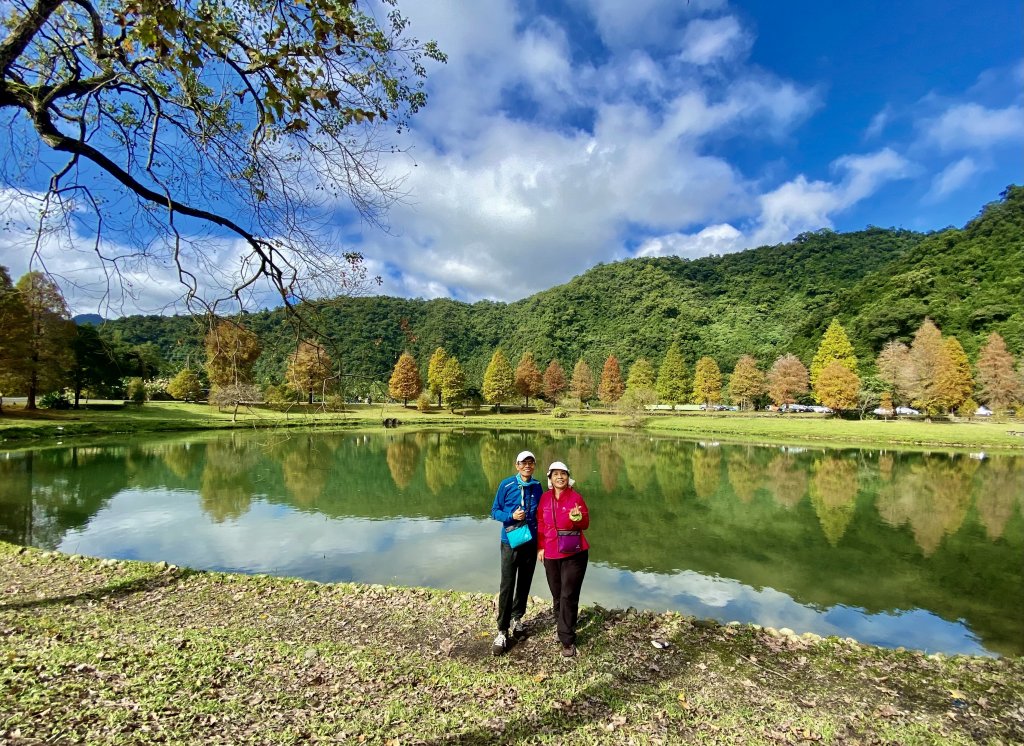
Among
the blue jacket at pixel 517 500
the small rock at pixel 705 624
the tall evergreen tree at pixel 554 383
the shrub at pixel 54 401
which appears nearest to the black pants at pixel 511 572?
the blue jacket at pixel 517 500

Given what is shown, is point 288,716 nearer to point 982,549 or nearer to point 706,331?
point 982,549

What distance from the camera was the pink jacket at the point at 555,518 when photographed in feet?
Result: 17.5

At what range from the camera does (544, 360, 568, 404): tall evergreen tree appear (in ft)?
245

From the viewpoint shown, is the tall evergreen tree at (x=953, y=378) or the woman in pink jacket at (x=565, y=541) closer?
the woman in pink jacket at (x=565, y=541)

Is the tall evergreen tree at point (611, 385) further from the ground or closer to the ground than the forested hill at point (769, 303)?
closer to the ground

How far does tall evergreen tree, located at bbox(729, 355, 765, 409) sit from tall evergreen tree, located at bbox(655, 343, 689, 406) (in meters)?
6.90

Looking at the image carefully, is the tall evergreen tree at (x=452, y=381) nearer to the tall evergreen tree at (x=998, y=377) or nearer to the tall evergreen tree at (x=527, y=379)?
the tall evergreen tree at (x=527, y=379)

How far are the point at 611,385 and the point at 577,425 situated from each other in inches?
730

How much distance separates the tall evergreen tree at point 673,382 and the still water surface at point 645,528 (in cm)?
4365

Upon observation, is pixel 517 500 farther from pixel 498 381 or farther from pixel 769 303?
pixel 769 303

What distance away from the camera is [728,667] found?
5262 millimetres

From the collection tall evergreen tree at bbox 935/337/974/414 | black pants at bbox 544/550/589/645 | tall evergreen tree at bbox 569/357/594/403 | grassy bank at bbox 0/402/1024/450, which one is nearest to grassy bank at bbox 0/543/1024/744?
black pants at bbox 544/550/589/645

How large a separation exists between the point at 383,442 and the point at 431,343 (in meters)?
53.9

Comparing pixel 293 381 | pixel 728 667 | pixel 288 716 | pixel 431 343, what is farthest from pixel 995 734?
pixel 431 343
